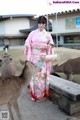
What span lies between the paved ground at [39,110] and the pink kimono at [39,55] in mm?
231

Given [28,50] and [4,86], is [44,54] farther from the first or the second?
[4,86]

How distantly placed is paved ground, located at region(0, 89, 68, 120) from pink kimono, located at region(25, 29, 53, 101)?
0.76 ft

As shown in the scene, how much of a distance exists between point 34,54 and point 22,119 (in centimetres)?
154

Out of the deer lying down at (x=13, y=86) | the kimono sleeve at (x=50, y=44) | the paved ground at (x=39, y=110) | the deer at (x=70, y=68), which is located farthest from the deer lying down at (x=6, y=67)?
the deer at (x=70, y=68)

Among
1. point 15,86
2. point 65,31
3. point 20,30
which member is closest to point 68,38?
point 65,31

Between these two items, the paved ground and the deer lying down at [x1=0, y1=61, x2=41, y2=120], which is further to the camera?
the paved ground

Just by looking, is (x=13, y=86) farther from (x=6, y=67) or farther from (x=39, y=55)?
(x=6, y=67)

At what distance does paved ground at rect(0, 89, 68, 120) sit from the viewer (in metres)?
4.55

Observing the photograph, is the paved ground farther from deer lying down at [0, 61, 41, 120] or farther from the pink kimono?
deer lying down at [0, 61, 41, 120]

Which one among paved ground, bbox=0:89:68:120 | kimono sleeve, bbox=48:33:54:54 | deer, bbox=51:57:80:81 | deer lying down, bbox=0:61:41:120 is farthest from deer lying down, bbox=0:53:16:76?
deer, bbox=51:57:80:81

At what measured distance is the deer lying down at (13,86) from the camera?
3.96 meters

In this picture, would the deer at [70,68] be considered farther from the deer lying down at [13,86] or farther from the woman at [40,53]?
the deer lying down at [13,86]

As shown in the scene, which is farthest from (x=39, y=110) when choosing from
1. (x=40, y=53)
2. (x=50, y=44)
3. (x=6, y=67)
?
(x=6, y=67)

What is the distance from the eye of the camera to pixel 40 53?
529 cm
